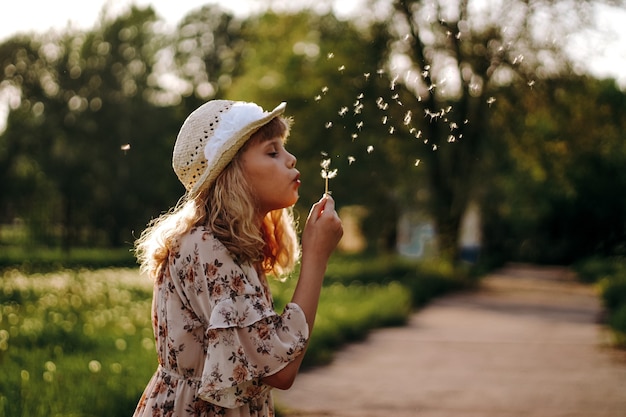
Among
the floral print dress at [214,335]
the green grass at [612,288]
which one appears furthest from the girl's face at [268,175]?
the green grass at [612,288]

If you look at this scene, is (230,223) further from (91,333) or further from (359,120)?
(359,120)

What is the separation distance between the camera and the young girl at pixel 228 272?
7.20ft

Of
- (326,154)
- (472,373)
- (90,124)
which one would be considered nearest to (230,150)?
(326,154)

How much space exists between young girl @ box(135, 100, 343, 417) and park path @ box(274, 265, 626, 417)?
11.9 feet

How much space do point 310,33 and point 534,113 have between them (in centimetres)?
580

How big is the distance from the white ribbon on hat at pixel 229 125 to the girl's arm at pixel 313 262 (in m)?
0.31

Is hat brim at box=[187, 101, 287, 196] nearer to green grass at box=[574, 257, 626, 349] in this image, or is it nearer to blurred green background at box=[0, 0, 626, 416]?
blurred green background at box=[0, 0, 626, 416]

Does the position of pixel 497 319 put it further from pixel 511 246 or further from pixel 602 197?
pixel 511 246

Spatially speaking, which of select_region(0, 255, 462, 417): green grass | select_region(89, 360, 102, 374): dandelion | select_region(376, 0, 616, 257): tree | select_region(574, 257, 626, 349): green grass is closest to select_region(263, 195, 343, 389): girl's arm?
select_region(0, 255, 462, 417): green grass

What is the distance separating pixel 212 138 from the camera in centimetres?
243

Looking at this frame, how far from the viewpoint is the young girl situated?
2.19 m

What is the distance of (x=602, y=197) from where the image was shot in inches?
805

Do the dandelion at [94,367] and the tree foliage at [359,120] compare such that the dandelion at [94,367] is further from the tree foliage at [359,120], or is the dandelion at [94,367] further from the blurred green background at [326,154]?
the tree foliage at [359,120]

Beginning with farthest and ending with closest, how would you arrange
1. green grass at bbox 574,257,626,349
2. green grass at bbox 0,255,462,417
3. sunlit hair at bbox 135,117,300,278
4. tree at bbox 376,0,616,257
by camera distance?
tree at bbox 376,0,616,257 → green grass at bbox 574,257,626,349 → green grass at bbox 0,255,462,417 → sunlit hair at bbox 135,117,300,278
